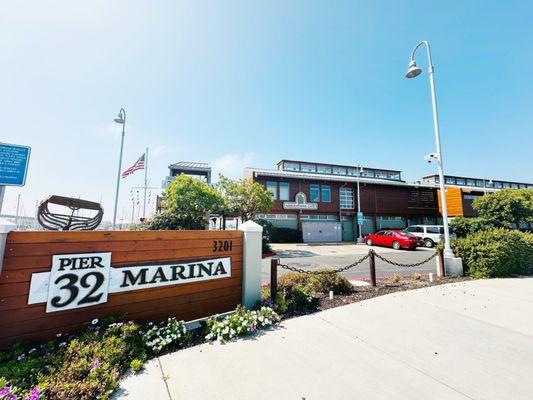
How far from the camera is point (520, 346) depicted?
343 cm

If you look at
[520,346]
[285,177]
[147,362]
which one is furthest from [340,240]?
[147,362]

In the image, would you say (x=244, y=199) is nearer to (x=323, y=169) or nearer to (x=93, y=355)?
(x=93, y=355)

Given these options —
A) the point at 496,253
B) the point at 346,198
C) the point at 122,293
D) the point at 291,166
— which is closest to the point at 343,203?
the point at 346,198

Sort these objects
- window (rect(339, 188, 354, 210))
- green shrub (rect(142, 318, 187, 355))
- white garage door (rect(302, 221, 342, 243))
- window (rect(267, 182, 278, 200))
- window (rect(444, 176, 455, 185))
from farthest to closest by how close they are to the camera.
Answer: window (rect(444, 176, 455, 185)), window (rect(339, 188, 354, 210)), white garage door (rect(302, 221, 342, 243)), window (rect(267, 182, 278, 200)), green shrub (rect(142, 318, 187, 355))

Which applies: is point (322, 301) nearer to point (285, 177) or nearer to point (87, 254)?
point (87, 254)

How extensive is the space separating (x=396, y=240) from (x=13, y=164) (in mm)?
21561

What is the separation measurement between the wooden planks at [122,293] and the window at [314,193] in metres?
22.0

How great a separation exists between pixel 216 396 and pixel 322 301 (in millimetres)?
3550

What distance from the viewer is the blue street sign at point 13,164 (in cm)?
368

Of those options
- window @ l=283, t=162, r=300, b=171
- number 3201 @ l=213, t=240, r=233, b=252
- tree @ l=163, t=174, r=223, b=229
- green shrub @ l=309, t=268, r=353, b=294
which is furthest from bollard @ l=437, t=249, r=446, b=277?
window @ l=283, t=162, r=300, b=171

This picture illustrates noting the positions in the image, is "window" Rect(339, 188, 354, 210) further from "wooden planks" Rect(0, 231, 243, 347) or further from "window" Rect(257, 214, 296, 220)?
"wooden planks" Rect(0, 231, 243, 347)

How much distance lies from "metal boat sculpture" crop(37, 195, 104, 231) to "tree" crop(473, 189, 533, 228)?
2859 cm

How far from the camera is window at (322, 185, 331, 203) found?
26958mm

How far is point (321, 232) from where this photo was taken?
26.3 meters
